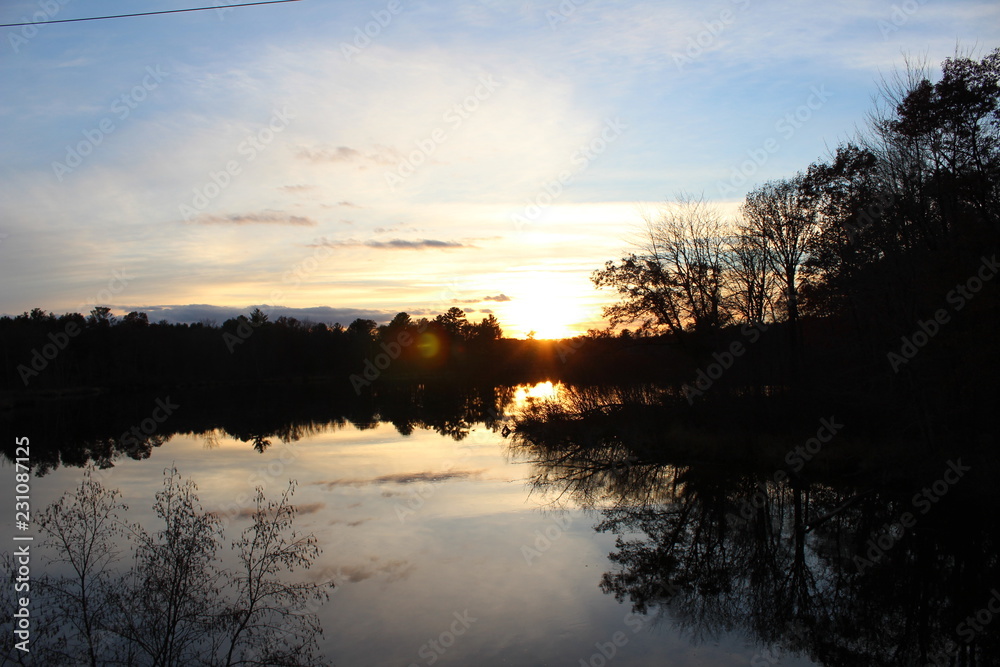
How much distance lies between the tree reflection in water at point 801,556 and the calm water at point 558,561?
0.05 metres

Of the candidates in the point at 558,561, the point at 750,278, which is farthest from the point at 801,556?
the point at 750,278

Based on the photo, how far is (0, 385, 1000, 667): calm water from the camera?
834cm

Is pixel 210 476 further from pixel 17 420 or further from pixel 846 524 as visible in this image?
pixel 17 420

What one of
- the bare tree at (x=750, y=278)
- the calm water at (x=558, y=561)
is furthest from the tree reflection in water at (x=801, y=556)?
the bare tree at (x=750, y=278)

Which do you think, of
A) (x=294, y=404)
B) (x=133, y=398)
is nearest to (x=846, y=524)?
(x=294, y=404)

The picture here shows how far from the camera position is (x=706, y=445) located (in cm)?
2183

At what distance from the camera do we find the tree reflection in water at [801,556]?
880 cm

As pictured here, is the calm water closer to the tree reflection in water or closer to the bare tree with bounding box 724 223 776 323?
the tree reflection in water

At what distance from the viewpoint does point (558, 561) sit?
1154 centimetres

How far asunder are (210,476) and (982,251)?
20.9m

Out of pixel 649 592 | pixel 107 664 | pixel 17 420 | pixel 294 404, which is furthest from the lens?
pixel 294 404

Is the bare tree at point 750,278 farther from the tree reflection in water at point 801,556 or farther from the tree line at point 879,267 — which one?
the tree reflection in water at point 801,556

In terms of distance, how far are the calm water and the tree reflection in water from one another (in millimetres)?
53

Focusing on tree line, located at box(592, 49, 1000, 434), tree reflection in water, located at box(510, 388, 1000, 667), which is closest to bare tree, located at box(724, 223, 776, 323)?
tree line, located at box(592, 49, 1000, 434)
